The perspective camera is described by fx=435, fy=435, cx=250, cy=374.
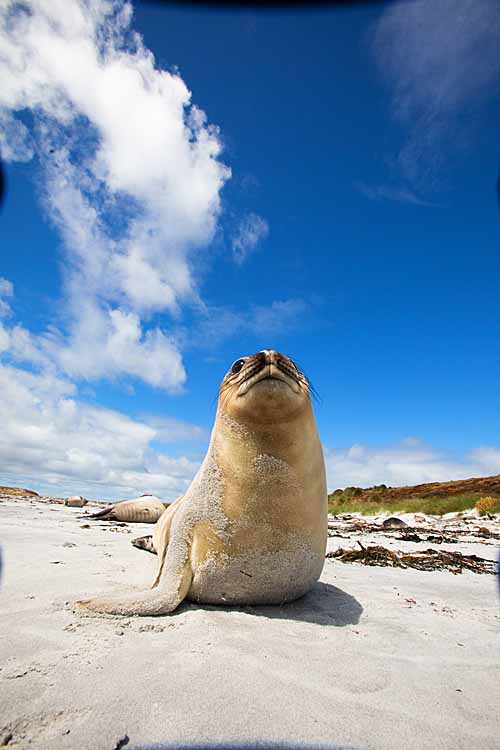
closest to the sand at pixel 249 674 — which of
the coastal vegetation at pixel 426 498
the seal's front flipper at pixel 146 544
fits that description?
the seal's front flipper at pixel 146 544

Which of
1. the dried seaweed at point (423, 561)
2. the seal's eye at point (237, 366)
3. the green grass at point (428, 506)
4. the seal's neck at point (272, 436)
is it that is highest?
the green grass at point (428, 506)

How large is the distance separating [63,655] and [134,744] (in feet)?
2.88

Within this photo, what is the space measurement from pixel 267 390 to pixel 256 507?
910 mm

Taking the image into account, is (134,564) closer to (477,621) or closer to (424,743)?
(477,621)

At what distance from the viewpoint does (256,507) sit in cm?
329

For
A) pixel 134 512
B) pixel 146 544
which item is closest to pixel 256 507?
pixel 146 544

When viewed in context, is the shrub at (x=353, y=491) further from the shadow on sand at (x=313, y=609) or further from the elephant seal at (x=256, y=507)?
the elephant seal at (x=256, y=507)

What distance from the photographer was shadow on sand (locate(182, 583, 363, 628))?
3189mm

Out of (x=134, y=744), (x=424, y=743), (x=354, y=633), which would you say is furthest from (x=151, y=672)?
(x=354, y=633)

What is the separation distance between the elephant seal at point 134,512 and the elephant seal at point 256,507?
991 centimetres

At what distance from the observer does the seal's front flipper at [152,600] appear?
9.68ft

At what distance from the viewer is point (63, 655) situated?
2234 mm

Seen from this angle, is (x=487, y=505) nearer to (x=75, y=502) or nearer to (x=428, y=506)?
(x=428, y=506)

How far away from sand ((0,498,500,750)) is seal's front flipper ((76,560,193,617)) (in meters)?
0.08
